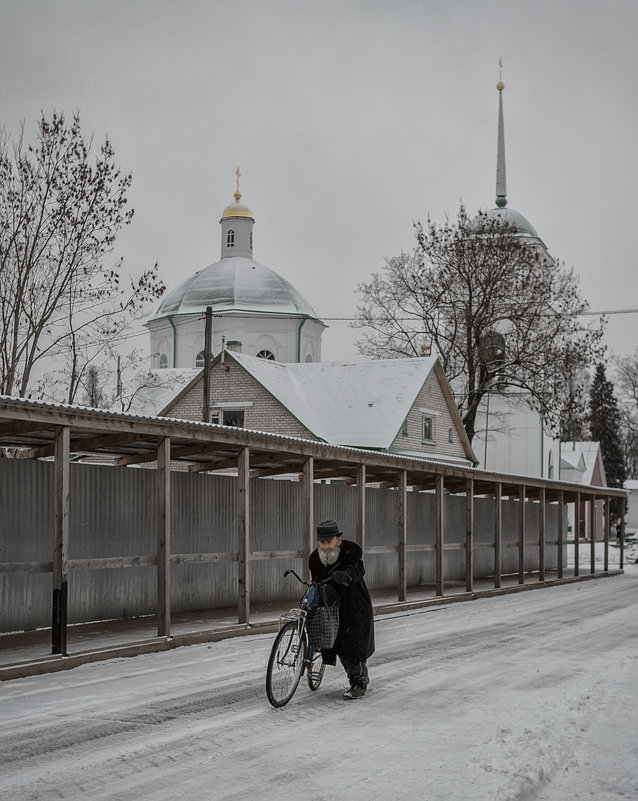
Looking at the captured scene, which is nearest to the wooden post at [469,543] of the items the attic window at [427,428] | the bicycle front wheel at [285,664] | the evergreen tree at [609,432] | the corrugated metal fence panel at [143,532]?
the corrugated metal fence panel at [143,532]

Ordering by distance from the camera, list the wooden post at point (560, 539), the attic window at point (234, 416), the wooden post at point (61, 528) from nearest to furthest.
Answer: the wooden post at point (61, 528)
the wooden post at point (560, 539)
the attic window at point (234, 416)

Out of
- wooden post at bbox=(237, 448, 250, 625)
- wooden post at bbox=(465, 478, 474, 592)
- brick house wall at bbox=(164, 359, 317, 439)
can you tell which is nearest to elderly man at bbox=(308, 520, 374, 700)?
wooden post at bbox=(237, 448, 250, 625)

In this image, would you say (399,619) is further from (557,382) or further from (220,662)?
(557,382)

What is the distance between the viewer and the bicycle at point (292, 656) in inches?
347

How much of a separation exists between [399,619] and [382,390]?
24726mm

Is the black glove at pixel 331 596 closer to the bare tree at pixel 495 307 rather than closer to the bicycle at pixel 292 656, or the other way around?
the bicycle at pixel 292 656

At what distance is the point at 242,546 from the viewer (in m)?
15.2

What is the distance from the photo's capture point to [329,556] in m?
9.68

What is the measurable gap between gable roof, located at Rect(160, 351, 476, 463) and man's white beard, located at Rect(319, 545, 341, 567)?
94.5 ft

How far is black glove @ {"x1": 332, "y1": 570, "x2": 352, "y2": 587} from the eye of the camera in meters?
9.44

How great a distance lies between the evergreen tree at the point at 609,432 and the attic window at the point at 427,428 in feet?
146

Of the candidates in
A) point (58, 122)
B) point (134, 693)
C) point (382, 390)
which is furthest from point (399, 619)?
point (382, 390)

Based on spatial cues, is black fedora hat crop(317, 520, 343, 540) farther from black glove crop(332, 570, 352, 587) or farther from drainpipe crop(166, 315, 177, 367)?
drainpipe crop(166, 315, 177, 367)

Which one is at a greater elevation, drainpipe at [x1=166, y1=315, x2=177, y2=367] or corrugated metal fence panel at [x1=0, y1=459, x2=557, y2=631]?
drainpipe at [x1=166, y1=315, x2=177, y2=367]
